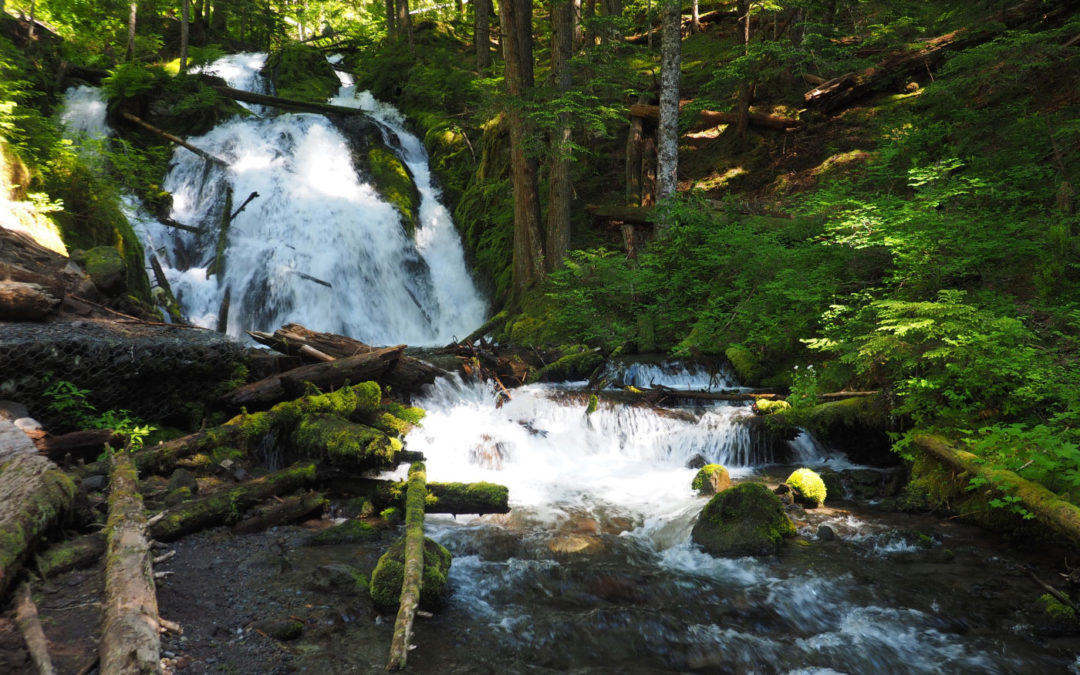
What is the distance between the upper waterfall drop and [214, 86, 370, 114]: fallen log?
63.2 inches

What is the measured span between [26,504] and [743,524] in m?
5.83

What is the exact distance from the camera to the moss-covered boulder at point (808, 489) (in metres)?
6.40

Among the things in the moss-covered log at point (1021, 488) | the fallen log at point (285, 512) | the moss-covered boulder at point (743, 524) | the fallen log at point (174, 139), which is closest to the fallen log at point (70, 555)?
the fallen log at point (285, 512)

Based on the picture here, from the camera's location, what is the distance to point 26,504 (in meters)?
4.12

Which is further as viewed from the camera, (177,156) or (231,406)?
(177,156)

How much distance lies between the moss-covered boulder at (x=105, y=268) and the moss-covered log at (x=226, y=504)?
5.11 m

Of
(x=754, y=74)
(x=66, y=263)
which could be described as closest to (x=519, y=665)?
(x=66, y=263)

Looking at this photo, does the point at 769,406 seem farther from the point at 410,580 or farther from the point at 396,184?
the point at 396,184

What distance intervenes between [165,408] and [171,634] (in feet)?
15.2

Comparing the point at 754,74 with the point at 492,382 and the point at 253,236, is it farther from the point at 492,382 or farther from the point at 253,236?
the point at 253,236

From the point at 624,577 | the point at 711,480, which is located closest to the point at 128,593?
the point at 624,577

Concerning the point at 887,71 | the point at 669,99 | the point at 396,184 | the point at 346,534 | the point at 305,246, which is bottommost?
the point at 346,534

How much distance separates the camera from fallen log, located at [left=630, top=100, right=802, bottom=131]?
15.2 metres

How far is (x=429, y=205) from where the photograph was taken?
1892 centimetres
